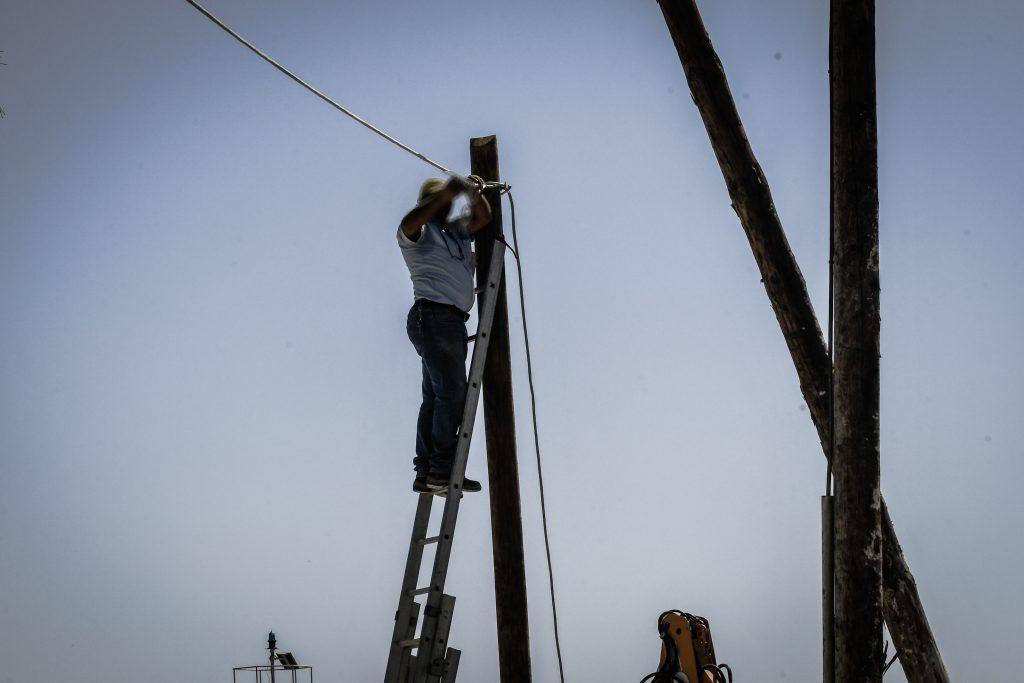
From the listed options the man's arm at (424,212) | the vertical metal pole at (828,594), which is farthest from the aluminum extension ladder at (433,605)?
the vertical metal pole at (828,594)

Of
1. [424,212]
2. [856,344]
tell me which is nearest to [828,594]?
[856,344]

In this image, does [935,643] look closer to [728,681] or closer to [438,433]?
[728,681]

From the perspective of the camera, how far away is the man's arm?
17.9 ft

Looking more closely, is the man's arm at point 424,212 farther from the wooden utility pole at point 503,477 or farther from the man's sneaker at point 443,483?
the man's sneaker at point 443,483

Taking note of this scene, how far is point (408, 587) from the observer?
5.36 m

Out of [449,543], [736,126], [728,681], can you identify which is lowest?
[728,681]

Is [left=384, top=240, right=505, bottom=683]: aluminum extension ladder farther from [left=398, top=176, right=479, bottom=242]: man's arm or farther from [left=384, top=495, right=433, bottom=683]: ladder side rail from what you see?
[left=398, top=176, right=479, bottom=242]: man's arm

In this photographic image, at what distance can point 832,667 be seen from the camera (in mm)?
4816

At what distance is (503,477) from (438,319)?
96 centimetres

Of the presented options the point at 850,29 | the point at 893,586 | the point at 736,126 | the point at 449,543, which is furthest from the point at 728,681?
the point at 850,29

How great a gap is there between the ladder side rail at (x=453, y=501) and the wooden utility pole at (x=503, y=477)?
11cm

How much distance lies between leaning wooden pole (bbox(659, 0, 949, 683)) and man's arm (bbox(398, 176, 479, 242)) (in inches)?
66.2

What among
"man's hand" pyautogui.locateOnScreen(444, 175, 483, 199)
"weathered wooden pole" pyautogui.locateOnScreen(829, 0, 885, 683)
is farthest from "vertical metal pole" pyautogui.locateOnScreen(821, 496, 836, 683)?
"man's hand" pyautogui.locateOnScreen(444, 175, 483, 199)

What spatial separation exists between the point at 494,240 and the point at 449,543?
1.78 metres
